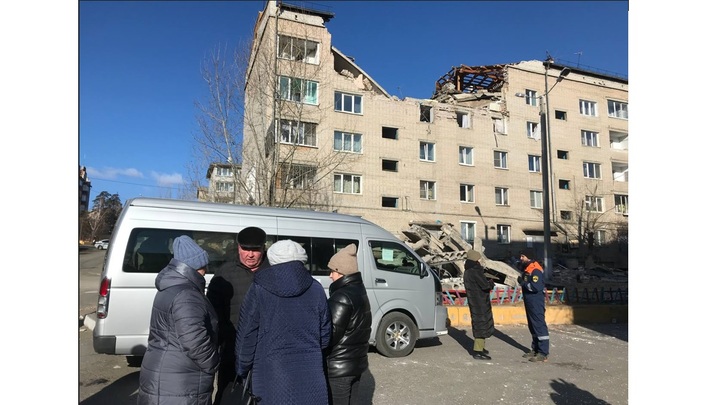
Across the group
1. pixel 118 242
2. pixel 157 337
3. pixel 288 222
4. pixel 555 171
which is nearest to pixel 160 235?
pixel 118 242

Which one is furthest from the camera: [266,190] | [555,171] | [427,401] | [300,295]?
[555,171]

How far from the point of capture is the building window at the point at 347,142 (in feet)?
89.2

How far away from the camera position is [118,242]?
18.0ft

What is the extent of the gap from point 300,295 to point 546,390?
463cm

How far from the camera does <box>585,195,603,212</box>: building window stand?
3457cm

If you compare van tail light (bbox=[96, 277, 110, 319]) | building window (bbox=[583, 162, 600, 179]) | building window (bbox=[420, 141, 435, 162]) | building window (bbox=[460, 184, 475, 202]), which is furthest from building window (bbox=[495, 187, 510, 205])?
van tail light (bbox=[96, 277, 110, 319])

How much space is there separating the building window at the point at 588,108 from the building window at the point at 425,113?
14902mm

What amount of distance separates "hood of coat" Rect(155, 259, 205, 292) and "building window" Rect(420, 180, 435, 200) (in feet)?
88.9

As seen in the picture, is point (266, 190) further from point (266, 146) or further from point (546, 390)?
point (546, 390)

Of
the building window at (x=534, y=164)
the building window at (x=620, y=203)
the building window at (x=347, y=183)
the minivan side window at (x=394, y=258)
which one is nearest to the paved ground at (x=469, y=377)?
the minivan side window at (x=394, y=258)

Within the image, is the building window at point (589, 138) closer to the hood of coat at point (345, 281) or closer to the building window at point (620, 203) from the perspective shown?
the building window at point (620, 203)

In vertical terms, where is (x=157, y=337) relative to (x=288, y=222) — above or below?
below

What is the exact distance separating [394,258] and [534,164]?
29.2m
